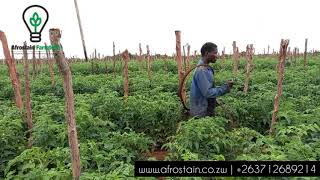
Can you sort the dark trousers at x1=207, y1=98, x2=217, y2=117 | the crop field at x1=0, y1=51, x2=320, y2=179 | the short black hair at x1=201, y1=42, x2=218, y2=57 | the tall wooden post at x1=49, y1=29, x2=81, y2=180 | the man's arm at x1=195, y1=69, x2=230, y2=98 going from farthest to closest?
the dark trousers at x1=207, y1=98, x2=217, y2=117, the short black hair at x1=201, y1=42, x2=218, y2=57, the man's arm at x1=195, y1=69, x2=230, y2=98, the crop field at x1=0, y1=51, x2=320, y2=179, the tall wooden post at x1=49, y1=29, x2=81, y2=180

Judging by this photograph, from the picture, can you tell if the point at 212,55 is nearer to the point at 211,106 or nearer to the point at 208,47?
the point at 208,47

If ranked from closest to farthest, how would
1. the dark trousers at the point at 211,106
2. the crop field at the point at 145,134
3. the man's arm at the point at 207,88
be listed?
the crop field at the point at 145,134, the man's arm at the point at 207,88, the dark trousers at the point at 211,106

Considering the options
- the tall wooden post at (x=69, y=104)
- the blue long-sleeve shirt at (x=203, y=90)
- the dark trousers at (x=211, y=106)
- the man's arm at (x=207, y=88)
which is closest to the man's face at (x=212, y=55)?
the blue long-sleeve shirt at (x=203, y=90)


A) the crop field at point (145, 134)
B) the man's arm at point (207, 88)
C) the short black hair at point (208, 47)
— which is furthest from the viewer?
the short black hair at point (208, 47)

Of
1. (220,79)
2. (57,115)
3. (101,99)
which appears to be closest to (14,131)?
(57,115)

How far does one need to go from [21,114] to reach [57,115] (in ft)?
2.08

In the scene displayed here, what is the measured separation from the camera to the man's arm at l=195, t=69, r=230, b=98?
20.0 feet

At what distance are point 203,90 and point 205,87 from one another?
6 cm

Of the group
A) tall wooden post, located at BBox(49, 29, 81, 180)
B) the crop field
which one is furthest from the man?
tall wooden post, located at BBox(49, 29, 81, 180)

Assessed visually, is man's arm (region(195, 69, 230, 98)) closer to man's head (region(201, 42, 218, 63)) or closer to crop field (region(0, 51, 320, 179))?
man's head (region(201, 42, 218, 63))

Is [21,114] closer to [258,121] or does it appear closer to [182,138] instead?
[182,138]

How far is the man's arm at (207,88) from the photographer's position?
20.0 ft

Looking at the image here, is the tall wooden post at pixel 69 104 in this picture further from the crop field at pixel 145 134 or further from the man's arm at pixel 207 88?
the man's arm at pixel 207 88

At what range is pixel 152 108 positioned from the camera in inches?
298
